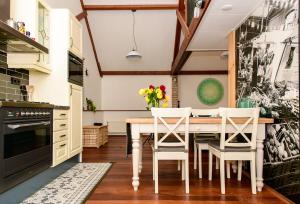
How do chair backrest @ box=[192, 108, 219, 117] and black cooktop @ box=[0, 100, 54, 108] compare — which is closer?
black cooktop @ box=[0, 100, 54, 108]

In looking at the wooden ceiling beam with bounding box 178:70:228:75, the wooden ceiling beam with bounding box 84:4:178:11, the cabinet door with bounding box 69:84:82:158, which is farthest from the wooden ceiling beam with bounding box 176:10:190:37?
the wooden ceiling beam with bounding box 178:70:228:75

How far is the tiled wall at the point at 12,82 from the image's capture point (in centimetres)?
296

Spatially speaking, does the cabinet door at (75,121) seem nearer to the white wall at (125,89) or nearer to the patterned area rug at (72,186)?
the patterned area rug at (72,186)

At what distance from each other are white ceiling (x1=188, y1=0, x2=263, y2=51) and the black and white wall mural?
0.16 metres

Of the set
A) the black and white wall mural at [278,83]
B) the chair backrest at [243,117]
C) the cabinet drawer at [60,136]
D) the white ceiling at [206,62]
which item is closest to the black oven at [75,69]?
the cabinet drawer at [60,136]

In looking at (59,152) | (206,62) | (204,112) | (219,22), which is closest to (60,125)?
(59,152)

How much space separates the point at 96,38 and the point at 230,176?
5837 millimetres

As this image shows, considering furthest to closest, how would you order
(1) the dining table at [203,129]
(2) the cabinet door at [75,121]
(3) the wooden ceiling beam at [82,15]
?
(3) the wooden ceiling beam at [82,15], (2) the cabinet door at [75,121], (1) the dining table at [203,129]

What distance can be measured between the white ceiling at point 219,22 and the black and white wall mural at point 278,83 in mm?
163

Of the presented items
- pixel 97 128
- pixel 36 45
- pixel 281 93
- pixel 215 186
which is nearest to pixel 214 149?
pixel 215 186

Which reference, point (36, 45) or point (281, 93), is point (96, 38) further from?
point (281, 93)

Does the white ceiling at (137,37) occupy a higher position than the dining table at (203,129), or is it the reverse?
the white ceiling at (137,37)

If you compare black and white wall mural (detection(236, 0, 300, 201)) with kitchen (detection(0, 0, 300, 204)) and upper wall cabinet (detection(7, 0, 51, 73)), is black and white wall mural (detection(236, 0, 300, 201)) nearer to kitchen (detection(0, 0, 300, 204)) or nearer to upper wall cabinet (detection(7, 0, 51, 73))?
kitchen (detection(0, 0, 300, 204))

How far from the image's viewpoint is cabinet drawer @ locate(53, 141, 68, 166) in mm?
3139
